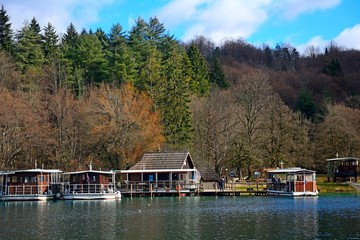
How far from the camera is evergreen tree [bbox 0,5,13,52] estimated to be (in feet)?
258

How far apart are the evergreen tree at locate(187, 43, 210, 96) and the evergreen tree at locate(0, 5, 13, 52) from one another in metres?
28.4

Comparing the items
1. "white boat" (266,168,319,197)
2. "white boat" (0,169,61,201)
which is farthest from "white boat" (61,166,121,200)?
"white boat" (266,168,319,197)

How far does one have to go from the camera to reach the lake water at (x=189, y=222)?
27.6 metres

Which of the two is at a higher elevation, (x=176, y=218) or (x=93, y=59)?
(x=93, y=59)

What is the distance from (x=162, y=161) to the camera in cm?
6059

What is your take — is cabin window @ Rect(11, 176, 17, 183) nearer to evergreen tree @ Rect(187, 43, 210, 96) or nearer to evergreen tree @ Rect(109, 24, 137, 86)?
evergreen tree @ Rect(109, 24, 137, 86)

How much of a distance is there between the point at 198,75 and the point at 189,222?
56.6m

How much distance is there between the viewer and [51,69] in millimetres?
75750

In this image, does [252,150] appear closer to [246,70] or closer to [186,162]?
[186,162]

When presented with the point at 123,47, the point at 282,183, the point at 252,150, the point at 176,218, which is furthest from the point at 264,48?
the point at 176,218

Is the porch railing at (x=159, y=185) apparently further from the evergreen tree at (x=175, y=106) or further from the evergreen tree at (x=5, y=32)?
the evergreen tree at (x=5, y=32)

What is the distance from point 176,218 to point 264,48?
13192cm

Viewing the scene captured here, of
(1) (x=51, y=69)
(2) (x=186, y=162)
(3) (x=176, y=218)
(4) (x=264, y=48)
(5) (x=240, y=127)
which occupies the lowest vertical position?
(3) (x=176, y=218)

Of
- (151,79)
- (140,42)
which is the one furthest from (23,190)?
(140,42)
